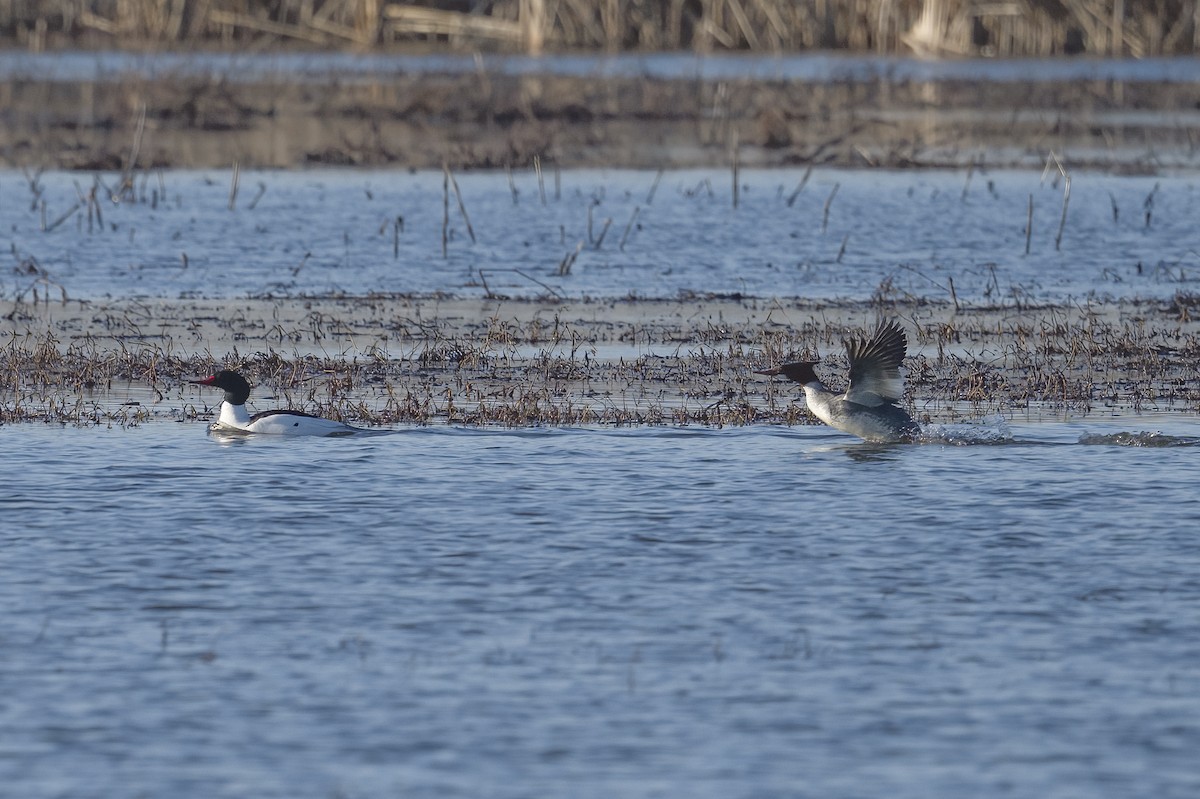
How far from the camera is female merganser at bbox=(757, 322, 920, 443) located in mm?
11617

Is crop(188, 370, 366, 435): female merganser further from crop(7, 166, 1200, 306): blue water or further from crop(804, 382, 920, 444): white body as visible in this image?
crop(7, 166, 1200, 306): blue water

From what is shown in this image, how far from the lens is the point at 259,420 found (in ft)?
38.2

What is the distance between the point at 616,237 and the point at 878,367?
1075 centimetres

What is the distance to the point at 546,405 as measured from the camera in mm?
12578

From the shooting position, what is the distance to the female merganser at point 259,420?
11.6m

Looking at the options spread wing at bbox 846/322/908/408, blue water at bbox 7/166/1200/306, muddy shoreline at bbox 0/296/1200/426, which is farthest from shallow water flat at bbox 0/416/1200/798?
blue water at bbox 7/166/1200/306

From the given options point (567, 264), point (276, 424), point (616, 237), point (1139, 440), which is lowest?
point (276, 424)

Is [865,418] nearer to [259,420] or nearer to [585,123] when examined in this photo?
[259,420]

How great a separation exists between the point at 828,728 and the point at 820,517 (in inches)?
127

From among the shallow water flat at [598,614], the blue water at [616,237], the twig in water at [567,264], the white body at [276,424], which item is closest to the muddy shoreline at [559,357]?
the white body at [276,424]

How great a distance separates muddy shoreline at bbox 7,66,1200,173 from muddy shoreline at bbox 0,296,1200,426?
443 inches

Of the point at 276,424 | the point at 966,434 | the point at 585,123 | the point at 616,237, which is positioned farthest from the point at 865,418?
the point at 585,123

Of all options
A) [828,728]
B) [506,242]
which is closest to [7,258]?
[506,242]

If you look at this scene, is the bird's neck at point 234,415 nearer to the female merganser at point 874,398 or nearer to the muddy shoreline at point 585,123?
the female merganser at point 874,398
